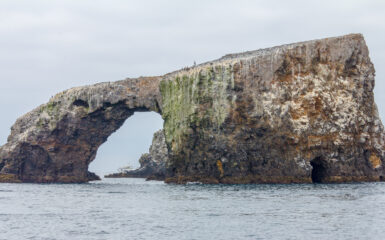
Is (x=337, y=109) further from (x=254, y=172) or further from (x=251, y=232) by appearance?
(x=251, y=232)

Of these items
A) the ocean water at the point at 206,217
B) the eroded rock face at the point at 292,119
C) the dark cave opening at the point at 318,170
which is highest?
the eroded rock face at the point at 292,119

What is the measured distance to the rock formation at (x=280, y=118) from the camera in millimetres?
58594

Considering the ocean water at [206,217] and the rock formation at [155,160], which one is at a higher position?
the rock formation at [155,160]

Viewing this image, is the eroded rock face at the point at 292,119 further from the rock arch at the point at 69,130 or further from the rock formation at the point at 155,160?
the rock formation at the point at 155,160

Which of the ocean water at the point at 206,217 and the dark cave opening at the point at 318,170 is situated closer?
the ocean water at the point at 206,217

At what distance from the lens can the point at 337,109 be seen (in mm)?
58688

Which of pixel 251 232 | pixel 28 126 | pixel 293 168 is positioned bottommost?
pixel 251 232

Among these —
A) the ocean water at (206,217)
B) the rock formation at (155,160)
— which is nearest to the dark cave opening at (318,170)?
the ocean water at (206,217)

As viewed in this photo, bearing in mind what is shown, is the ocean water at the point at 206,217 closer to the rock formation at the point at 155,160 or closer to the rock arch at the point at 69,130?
the rock arch at the point at 69,130

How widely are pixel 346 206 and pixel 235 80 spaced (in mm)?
30379

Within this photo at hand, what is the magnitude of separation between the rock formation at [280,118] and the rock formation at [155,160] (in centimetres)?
3700

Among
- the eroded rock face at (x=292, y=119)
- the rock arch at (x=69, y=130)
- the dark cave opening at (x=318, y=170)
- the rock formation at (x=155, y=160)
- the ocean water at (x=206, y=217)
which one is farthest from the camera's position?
the rock formation at (x=155, y=160)

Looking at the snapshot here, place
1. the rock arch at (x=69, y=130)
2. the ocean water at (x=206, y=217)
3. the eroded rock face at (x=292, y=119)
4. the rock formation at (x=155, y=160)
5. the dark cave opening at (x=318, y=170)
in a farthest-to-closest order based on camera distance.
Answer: the rock formation at (x=155, y=160)
the rock arch at (x=69, y=130)
the dark cave opening at (x=318, y=170)
the eroded rock face at (x=292, y=119)
the ocean water at (x=206, y=217)

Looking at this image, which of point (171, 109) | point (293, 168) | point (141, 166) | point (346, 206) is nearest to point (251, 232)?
point (346, 206)
